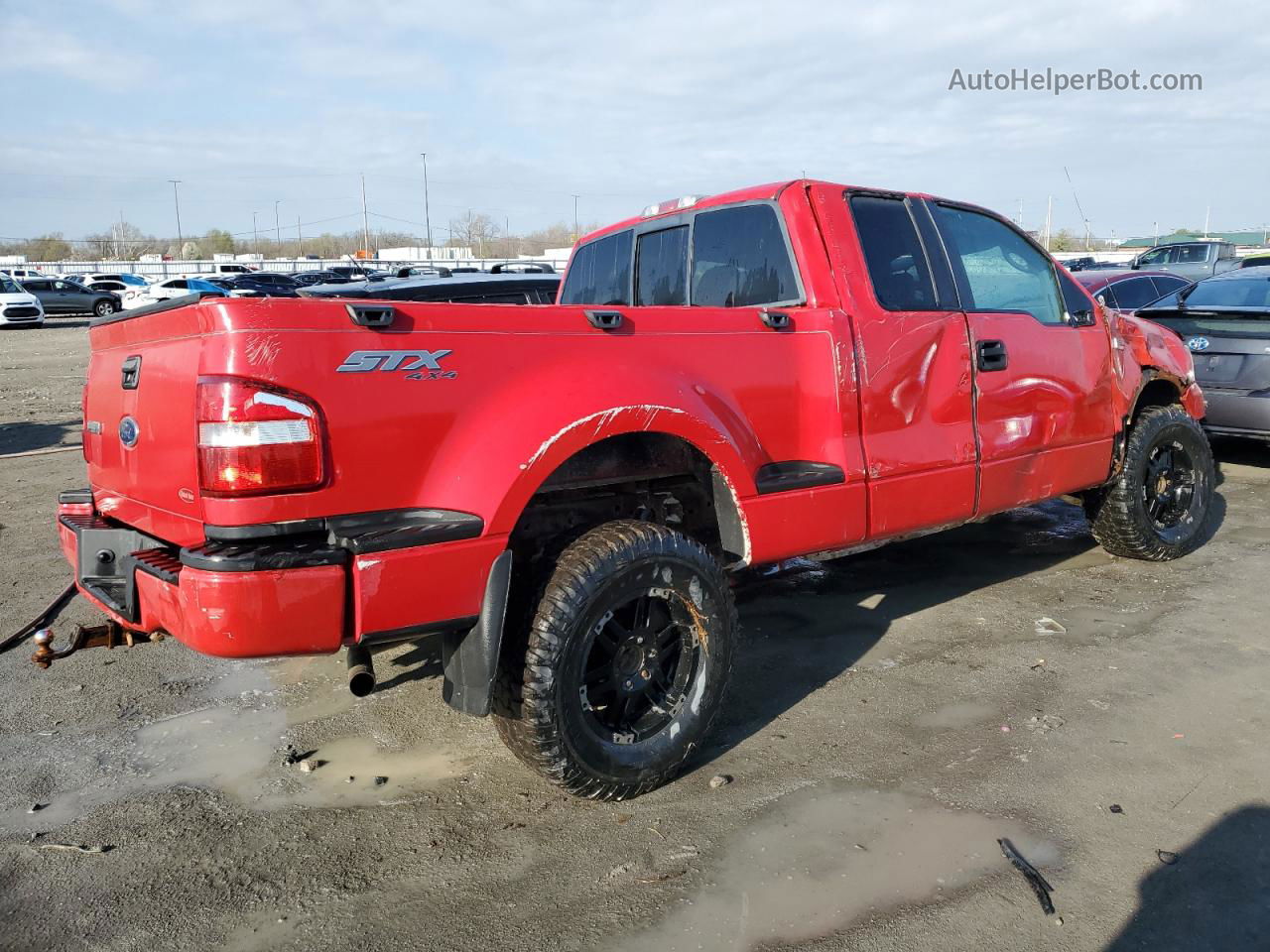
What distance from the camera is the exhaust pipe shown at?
2.79m

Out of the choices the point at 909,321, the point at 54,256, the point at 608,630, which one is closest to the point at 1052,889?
the point at 608,630

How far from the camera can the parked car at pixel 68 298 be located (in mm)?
30672

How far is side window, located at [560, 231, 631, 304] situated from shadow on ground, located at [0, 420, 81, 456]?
651 cm

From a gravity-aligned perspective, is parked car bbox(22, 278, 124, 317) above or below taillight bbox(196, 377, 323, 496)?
above

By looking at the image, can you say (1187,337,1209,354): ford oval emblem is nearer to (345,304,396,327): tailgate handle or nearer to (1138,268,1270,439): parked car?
(1138,268,1270,439): parked car

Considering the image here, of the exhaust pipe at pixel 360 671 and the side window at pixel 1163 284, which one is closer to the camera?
the exhaust pipe at pixel 360 671

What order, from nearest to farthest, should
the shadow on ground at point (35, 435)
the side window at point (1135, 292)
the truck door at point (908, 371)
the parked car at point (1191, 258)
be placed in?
the truck door at point (908, 371) < the shadow on ground at point (35, 435) < the side window at point (1135, 292) < the parked car at point (1191, 258)

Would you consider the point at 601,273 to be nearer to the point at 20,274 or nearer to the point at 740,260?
the point at 740,260

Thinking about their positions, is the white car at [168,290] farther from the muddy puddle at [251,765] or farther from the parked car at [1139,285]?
the muddy puddle at [251,765]

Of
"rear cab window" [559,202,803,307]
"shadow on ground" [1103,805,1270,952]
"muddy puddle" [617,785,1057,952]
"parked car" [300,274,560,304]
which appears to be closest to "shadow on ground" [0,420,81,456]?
"parked car" [300,274,560,304]

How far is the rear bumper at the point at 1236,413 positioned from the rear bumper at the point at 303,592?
20.8 ft

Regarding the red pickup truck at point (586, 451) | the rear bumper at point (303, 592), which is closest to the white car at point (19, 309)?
the red pickup truck at point (586, 451)

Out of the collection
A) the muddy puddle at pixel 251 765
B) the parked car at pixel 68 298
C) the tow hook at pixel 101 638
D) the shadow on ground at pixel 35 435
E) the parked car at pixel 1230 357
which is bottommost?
the muddy puddle at pixel 251 765

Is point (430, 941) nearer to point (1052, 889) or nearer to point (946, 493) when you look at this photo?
point (1052, 889)
